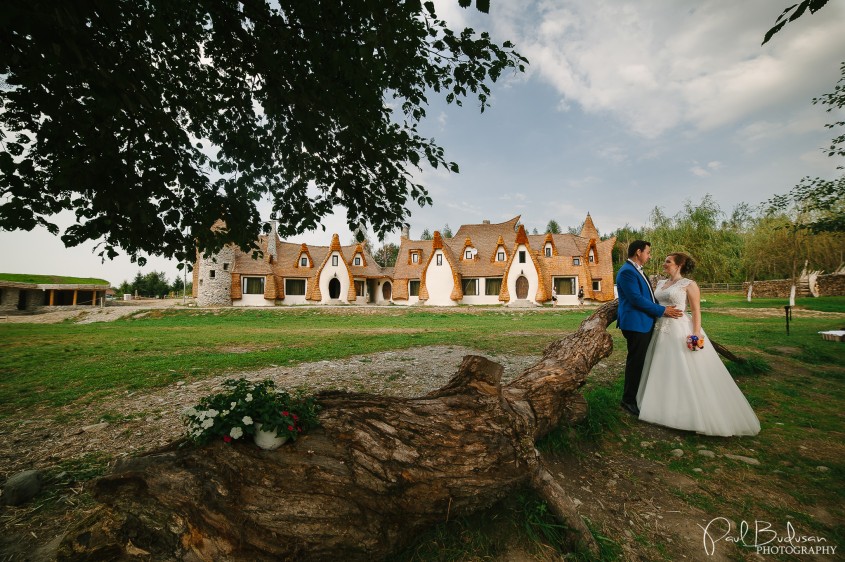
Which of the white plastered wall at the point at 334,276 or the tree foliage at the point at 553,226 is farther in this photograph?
the tree foliage at the point at 553,226

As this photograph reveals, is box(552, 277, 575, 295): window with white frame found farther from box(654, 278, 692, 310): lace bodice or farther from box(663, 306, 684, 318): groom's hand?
box(663, 306, 684, 318): groom's hand

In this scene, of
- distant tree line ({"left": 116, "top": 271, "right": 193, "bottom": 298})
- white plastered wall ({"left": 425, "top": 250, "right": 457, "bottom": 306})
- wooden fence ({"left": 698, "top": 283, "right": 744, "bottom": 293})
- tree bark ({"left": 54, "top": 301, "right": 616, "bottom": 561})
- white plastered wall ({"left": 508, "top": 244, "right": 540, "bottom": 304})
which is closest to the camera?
tree bark ({"left": 54, "top": 301, "right": 616, "bottom": 561})

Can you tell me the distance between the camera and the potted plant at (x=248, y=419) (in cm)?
210

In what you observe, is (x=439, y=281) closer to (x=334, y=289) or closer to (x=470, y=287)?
(x=470, y=287)

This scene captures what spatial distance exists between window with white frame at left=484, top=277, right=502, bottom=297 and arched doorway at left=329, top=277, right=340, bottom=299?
1589 centimetres

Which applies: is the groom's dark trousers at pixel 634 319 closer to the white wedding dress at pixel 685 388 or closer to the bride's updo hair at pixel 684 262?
the white wedding dress at pixel 685 388

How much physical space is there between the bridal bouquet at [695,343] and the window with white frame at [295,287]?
35434mm

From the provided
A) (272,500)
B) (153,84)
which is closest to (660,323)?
(272,500)

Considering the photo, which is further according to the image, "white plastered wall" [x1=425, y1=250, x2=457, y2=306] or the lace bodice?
"white plastered wall" [x1=425, y1=250, x2=457, y2=306]

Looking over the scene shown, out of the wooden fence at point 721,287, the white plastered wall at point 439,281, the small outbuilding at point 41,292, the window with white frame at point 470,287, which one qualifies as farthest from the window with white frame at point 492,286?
the small outbuilding at point 41,292

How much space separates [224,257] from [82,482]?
33.7 meters

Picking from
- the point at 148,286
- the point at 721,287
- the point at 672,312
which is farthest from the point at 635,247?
the point at 148,286

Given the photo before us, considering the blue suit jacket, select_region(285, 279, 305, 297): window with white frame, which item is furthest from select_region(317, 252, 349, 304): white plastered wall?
the blue suit jacket

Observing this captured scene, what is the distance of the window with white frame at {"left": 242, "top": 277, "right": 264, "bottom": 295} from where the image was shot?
33906 millimetres
